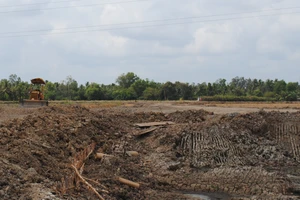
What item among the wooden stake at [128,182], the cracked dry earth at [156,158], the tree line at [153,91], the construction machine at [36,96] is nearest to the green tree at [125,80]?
the tree line at [153,91]

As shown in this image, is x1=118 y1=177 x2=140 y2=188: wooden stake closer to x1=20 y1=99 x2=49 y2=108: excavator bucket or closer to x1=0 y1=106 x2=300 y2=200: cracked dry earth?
x1=0 y1=106 x2=300 y2=200: cracked dry earth

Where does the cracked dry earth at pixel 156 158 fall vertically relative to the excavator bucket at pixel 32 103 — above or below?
below

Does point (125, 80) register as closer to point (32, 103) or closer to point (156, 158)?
point (32, 103)

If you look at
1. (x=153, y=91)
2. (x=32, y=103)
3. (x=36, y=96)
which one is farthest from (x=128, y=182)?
(x=153, y=91)

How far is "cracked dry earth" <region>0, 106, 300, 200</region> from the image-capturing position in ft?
34.8

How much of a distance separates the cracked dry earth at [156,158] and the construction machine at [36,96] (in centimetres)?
603

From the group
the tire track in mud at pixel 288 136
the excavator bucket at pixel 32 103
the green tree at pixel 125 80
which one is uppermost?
→ the green tree at pixel 125 80

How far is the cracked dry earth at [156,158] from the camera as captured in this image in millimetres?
10609

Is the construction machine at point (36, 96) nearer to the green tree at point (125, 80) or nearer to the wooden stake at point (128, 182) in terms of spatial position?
the wooden stake at point (128, 182)

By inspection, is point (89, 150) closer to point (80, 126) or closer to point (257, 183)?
point (80, 126)

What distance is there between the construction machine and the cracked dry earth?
19.8ft

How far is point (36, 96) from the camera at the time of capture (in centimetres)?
3022

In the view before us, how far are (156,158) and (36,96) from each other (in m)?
16.1

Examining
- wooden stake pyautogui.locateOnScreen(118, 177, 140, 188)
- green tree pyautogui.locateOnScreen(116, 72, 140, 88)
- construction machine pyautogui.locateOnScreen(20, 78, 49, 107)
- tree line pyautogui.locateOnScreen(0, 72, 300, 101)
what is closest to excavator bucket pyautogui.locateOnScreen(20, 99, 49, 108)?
construction machine pyautogui.locateOnScreen(20, 78, 49, 107)
